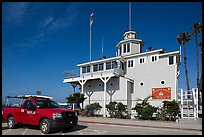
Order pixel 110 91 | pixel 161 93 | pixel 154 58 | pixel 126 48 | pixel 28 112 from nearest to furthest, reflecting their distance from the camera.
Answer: pixel 28 112 → pixel 161 93 → pixel 154 58 → pixel 110 91 → pixel 126 48

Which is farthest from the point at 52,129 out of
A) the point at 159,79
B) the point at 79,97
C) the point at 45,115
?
the point at 159,79

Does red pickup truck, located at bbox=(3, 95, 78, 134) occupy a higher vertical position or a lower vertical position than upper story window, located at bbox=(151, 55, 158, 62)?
lower

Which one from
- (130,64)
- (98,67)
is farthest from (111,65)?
(130,64)

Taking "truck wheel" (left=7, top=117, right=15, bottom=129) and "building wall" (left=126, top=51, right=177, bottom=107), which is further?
"building wall" (left=126, top=51, right=177, bottom=107)

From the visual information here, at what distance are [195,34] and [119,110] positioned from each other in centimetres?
2506

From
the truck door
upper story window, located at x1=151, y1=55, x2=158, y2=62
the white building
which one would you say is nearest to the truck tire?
the truck door

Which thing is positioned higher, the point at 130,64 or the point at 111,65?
the point at 130,64

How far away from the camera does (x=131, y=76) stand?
25734 mm

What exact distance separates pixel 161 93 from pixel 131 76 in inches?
181

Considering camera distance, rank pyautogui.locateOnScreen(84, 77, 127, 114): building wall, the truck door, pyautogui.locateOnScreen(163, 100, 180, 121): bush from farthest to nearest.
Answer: pyautogui.locateOnScreen(84, 77, 127, 114): building wall → pyautogui.locateOnScreen(163, 100, 180, 121): bush → the truck door

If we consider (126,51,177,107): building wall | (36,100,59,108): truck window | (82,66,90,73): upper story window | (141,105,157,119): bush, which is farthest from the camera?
(82,66,90,73): upper story window

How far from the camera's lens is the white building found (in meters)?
22.9

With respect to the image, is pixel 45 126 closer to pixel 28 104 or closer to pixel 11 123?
pixel 28 104

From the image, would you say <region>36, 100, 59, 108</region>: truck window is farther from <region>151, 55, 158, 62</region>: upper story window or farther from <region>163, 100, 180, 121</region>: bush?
<region>151, 55, 158, 62</region>: upper story window
